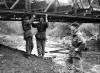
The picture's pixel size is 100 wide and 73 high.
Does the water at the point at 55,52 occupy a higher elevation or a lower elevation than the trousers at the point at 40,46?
lower

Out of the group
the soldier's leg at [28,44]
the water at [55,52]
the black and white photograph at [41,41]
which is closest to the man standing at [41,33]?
the black and white photograph at [41,41]

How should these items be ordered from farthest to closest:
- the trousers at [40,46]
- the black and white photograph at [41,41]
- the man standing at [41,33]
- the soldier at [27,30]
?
the trousers at [40,46] < the man standing at [41,33] < the soldier at [27,30] < the black and white photograph at [41,41]

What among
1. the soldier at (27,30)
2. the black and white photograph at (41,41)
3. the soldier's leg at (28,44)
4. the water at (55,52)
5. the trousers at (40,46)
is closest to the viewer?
the black and white photograph at (41,41)

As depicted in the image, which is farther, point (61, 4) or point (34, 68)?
point (61, 4)

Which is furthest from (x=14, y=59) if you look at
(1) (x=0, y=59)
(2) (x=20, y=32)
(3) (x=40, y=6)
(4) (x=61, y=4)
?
(2) (x=20, y=32)

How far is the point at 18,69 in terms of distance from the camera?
7.71m

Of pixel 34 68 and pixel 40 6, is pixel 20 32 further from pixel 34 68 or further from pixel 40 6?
pixel 34 68

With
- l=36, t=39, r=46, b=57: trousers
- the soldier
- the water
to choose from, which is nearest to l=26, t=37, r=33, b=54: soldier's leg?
the soldier

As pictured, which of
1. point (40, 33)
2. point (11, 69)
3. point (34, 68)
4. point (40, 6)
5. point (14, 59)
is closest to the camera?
point (11, 69)

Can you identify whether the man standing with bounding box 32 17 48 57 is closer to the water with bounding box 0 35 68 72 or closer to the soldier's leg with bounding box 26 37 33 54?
the soldier's leg with bounding box 26 37 33 54

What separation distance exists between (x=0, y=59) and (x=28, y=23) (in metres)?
2.12

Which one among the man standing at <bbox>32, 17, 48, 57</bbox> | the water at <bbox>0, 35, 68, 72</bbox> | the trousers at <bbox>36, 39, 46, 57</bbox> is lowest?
the water at <bbox>0, 35, 68, 72</bbox>

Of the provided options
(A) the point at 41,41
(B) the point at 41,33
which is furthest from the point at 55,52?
(B) the point at 41,33

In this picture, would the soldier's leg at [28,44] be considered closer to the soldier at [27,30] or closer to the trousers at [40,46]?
the soldier at [27,30]
